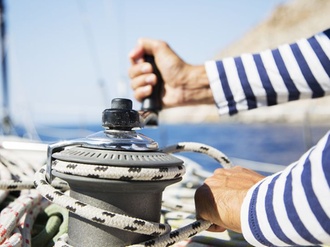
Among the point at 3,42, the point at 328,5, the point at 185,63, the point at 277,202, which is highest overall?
the point at 328,5

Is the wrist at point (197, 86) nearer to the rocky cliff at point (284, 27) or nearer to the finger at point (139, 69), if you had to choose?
the finger at point (139, 69)

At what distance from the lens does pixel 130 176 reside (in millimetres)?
375

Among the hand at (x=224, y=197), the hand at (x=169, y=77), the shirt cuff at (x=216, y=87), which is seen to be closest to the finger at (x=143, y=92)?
the hand at (x=169, y=77)

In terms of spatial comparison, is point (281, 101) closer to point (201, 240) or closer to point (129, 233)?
point (201, 240)

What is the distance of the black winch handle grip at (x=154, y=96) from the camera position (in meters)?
0.84

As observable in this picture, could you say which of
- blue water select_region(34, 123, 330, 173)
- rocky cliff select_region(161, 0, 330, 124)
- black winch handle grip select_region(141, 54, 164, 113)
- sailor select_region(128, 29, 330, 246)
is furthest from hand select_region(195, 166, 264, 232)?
rocky cliff select_region(161, 0, 330, 124)

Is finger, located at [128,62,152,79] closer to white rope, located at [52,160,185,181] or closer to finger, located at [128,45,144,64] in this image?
finger, located at [128,45,144,64]

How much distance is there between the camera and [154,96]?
0.86m

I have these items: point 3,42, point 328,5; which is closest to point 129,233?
point 3,42

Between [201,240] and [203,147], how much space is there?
0.12 metres

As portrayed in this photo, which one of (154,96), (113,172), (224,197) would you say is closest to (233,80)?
(154,96)

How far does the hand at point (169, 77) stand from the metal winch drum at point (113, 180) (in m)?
0.42

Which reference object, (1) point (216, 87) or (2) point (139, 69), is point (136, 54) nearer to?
(2) point (139, 69)

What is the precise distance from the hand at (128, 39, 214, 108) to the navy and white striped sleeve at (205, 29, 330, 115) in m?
0.03
